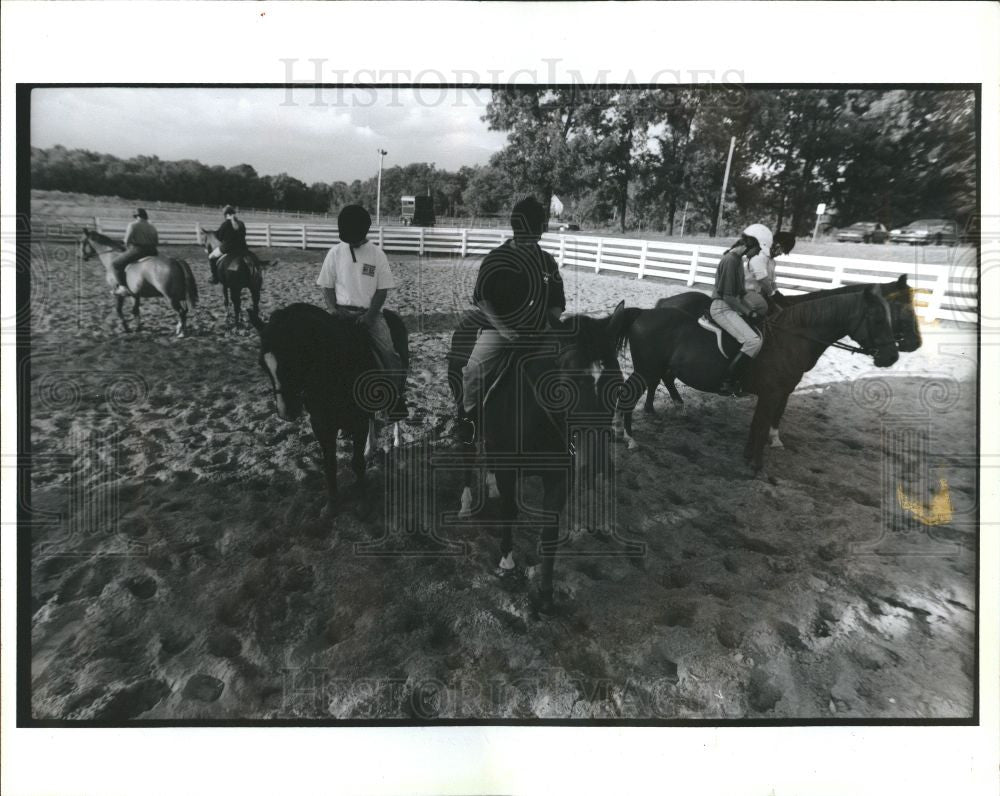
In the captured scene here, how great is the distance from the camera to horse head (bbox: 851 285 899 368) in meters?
1.91

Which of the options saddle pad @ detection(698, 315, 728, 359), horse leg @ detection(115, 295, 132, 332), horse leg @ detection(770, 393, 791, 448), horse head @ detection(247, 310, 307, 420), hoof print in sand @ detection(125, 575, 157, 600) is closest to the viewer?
horse head @ detection(247, 310, 307, 420)

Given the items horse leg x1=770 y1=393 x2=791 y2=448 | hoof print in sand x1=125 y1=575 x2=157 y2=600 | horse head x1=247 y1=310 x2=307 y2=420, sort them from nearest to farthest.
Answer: horse head x1=247 y1=310 x2=307 y2=420, hoof print in sand x1=125 y1=575 x2=157 y2=600, horse leg x1=770 y1=393 x2=791 y2=448

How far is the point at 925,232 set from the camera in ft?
6.11

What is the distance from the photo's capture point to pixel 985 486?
1.92 m

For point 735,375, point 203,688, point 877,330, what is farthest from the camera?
point 735,375

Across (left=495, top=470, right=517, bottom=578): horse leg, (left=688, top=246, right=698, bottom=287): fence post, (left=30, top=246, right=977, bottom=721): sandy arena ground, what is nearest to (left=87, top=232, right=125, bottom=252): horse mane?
(left=30, top=246, right=977, bottom=721): sandy arena ground

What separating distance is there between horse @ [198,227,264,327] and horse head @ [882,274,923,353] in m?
3.21

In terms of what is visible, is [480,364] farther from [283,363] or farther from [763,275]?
[763,275]

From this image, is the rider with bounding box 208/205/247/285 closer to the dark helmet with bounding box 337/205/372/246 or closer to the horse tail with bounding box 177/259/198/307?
the horse tail with bounding box 177/259/198/307

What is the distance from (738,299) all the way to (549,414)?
1201 millimetres

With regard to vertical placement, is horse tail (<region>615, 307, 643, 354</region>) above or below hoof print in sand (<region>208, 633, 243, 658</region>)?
above

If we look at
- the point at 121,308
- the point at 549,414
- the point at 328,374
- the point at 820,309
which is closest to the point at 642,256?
the point at 820,309

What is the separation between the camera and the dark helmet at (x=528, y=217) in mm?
1876
